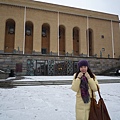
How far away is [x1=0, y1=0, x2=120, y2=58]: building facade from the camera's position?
949 inches

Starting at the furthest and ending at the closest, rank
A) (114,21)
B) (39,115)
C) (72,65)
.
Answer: (114,21) → (72,65) → (39,115)

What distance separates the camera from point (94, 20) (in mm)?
29391

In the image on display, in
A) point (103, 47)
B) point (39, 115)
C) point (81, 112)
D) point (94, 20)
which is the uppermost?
point (94, 20)

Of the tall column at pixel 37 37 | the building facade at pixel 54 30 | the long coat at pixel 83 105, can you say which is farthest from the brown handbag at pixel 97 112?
the tall column at pixel 37 37

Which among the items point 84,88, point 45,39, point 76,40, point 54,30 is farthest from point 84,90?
point 76,40

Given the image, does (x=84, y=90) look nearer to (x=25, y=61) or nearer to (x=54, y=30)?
(x=25, y=61)

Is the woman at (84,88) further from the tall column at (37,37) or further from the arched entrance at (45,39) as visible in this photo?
the arched entrance at (45,39)

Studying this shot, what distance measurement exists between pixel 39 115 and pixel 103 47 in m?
28.1

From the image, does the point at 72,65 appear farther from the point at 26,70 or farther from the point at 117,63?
the point at 117,63

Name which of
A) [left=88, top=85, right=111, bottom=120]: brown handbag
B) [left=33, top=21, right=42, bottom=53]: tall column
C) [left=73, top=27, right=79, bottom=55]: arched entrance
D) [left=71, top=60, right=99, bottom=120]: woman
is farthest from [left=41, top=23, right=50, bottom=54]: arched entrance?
[left=88, top=85, right=111, bottom=120]: brown handbag

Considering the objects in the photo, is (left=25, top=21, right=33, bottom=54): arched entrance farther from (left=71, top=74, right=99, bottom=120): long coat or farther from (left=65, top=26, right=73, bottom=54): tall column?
(left=71, top=74, right=99, bottom=120): long coat

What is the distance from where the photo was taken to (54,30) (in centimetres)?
2592

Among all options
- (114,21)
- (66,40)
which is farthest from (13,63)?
(114,21)

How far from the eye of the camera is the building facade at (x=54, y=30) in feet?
Answer: 79.1
